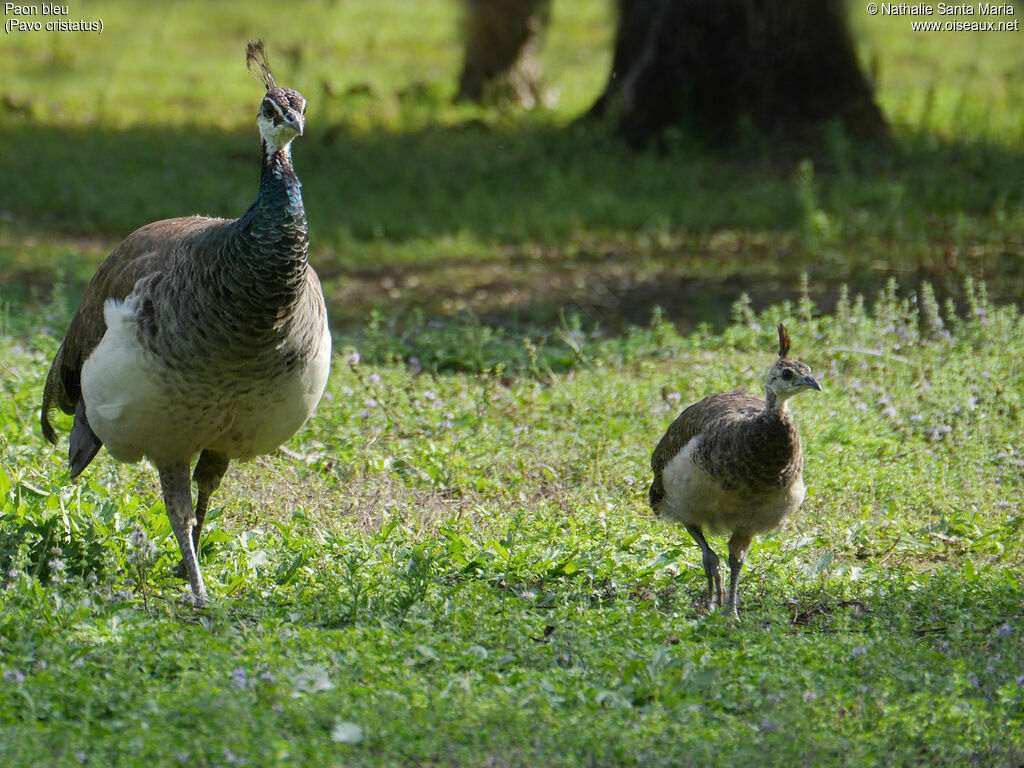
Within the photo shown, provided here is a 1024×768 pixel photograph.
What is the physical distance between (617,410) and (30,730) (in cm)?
399

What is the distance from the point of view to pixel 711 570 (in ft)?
15.5

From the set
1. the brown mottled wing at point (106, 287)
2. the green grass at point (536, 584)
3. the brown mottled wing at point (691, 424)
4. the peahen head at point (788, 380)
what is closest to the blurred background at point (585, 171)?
the green grass at point (536, 584)

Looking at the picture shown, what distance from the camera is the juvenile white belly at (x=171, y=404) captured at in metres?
4.30

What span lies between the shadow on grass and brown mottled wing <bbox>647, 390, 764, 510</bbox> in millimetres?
3502

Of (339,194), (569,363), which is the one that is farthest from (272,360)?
(339,194)

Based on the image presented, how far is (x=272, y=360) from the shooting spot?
4328mm

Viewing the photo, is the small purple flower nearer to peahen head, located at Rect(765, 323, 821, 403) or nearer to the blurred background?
peahen head, located at Rect(765, 323, 821, 403)

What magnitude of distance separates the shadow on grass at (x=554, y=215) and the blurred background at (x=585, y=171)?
30 mm

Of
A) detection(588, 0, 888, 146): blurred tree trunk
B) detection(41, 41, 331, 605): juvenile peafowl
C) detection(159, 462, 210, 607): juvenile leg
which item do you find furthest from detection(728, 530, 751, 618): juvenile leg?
detection(588, 0, 888, 146): blurred tree trunk

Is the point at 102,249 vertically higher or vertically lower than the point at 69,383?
lower

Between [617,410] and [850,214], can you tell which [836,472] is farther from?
[850,214]

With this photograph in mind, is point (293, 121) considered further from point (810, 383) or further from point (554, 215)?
Answer: point (554, 215)

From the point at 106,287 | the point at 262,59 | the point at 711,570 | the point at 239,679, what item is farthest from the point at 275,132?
the point at 711,570

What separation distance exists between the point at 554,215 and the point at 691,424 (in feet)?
20.4
